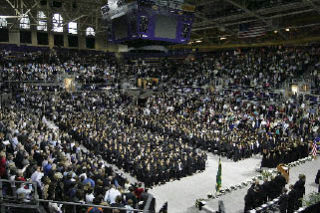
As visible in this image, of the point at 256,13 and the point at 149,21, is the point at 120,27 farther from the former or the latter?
the point at 256,13

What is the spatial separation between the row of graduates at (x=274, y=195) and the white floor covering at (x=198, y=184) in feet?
7.13

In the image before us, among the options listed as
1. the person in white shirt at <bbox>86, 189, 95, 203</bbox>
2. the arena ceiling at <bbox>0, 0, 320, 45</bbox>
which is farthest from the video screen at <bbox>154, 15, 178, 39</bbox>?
the arena ceiling at <bbox>0, 0, 320, 45</bbox>

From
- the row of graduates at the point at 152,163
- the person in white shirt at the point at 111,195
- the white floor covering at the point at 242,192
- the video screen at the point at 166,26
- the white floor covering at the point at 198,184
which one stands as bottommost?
the white floor covering at the point at 198,184

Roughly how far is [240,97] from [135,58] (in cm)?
2262

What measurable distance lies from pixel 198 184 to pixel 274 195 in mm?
3670

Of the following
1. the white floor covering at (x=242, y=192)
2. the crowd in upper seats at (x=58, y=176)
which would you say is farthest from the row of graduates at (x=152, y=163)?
the white floor covering at (x=242, y=192)

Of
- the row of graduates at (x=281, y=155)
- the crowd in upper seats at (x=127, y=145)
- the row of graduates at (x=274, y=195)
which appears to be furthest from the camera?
the row of graduates at (x=281, y=155)

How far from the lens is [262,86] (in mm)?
26422

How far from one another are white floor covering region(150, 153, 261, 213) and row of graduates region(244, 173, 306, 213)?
2172 millimetres

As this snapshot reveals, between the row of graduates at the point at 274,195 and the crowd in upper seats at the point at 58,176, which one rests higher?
the crowd in upper seats at the point at 58,176

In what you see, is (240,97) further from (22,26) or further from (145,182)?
(22,26)

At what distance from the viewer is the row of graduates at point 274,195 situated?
9156 millimetres

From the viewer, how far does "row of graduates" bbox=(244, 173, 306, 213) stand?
916 centimetres

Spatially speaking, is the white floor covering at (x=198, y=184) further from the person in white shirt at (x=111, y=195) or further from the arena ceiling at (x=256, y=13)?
the arena ceiling at (x=256, y=13)
